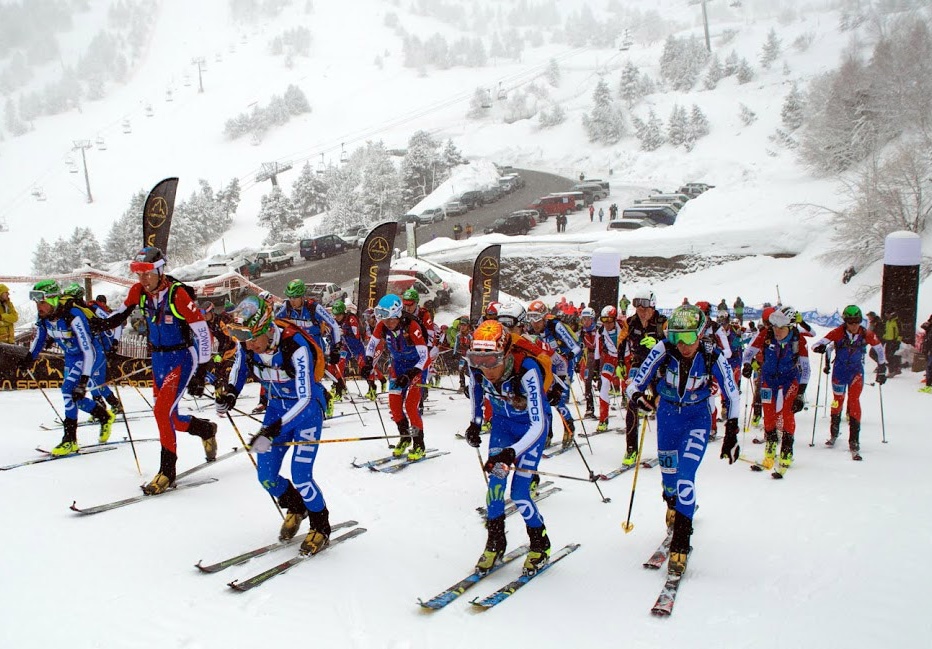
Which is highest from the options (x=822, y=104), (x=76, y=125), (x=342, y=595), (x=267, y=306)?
(x=76, y=125)

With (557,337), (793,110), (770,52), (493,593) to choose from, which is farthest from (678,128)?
(493,593)

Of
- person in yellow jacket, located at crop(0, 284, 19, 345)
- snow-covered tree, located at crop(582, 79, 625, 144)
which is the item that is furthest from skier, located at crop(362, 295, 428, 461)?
snow-covered tree, located at crop(582, 79, 625, 144)

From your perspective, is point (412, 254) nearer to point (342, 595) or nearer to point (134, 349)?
point (134, 349)

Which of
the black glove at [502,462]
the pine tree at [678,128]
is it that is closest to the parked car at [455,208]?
the pine tree at [678,128]

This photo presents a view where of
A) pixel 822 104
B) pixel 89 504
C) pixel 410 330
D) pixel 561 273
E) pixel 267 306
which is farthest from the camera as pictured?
pixel 822 104

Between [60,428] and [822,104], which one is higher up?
[822,104]

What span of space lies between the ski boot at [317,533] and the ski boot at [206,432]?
8.11 feet

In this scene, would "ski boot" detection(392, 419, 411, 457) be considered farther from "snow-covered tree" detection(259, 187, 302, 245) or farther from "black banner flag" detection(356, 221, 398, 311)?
"snow-covered tree" detection(259, 187, 302, 245)

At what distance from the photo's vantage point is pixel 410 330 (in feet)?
30.1

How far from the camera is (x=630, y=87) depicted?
2243 inches

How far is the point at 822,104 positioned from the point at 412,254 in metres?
26.4

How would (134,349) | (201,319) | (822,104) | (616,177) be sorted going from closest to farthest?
(201,319) → (134,349) → (822,104) → (616,177)

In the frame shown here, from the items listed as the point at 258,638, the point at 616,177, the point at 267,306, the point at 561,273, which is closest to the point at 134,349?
the point at 267,306

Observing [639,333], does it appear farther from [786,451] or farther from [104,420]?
[104,420]
